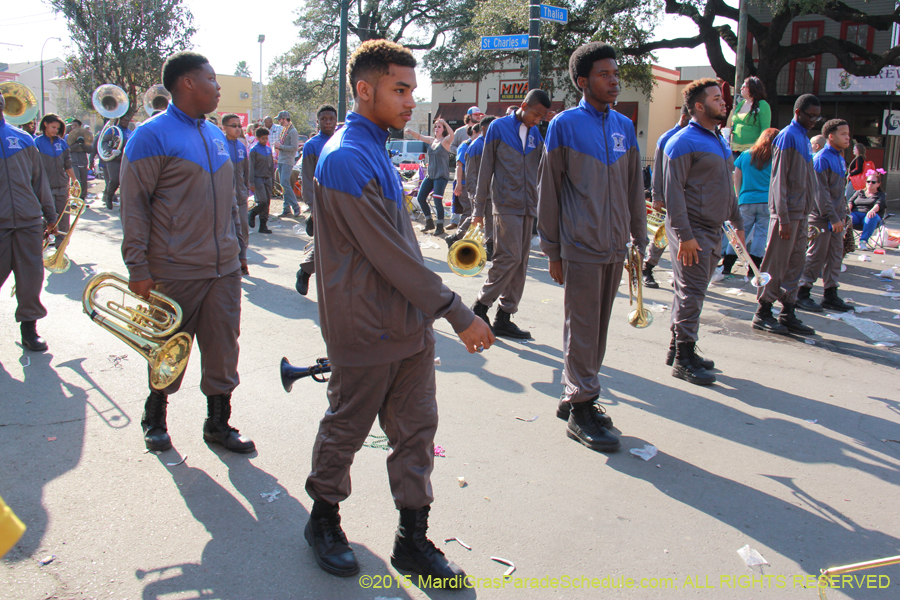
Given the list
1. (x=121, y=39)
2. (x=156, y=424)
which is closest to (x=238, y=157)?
(x=156, y=424)

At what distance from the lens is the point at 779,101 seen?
25.7 m

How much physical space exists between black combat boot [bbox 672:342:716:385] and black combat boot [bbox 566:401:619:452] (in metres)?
1.37

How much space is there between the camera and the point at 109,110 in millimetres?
15602

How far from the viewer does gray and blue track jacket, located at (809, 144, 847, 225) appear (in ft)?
23.4

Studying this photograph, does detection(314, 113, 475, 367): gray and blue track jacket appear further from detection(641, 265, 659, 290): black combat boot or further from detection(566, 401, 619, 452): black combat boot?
detection(641, 265, 659, 290): black combat boot

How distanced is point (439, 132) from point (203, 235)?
8.87 m

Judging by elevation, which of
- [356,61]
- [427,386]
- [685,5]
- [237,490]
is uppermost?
[685,5]

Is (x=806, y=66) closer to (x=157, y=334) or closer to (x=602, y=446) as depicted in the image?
(x=602, y=446)

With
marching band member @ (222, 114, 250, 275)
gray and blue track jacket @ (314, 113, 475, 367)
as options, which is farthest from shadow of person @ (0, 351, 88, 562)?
marching band member @ (222, 114, 250, 275)

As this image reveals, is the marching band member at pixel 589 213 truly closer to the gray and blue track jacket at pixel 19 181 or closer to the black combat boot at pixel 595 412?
the black combat boot at pixel 595 412

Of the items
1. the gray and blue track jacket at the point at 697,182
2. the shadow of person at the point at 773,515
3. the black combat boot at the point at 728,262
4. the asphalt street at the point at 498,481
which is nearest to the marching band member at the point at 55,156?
the asphalt street at the point at 498,481

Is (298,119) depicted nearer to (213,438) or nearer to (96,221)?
(96,221)

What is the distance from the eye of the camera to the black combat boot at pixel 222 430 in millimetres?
3758

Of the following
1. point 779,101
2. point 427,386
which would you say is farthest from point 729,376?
point 779,101
